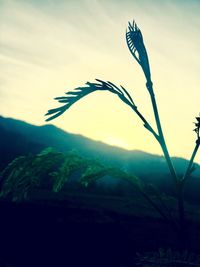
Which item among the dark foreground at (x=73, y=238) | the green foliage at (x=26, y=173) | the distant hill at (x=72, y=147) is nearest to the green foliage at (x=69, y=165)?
the green foliage at (x=26, y=173)

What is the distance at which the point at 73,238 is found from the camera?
6699mm

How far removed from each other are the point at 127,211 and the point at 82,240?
17.5 feet

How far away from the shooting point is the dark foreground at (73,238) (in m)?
5.46

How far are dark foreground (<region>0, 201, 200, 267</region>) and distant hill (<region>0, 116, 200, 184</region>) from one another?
9.04 metres

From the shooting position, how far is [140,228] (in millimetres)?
8258

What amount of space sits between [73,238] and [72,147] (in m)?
45.9

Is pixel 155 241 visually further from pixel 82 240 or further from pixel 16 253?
pixel 16 253

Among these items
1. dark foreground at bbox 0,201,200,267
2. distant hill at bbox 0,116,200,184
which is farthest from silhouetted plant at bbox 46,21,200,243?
distant hill at bbox 0,116,200,184

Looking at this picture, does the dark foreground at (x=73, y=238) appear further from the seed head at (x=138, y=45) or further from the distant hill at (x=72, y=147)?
the distant hill at (x=72, y=147)

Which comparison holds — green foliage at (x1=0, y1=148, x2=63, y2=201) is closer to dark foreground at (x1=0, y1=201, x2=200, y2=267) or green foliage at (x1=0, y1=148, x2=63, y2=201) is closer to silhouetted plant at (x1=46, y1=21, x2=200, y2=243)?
silhouetted plant at (x1=46, y1=21, x2=200, y2=243)

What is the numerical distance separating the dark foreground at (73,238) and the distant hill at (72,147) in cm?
904

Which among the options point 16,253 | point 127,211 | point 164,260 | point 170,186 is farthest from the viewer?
point 170,186

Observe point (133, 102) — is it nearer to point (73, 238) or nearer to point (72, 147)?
point (73, 238)

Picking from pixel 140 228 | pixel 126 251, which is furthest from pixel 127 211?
pixel 126 251
